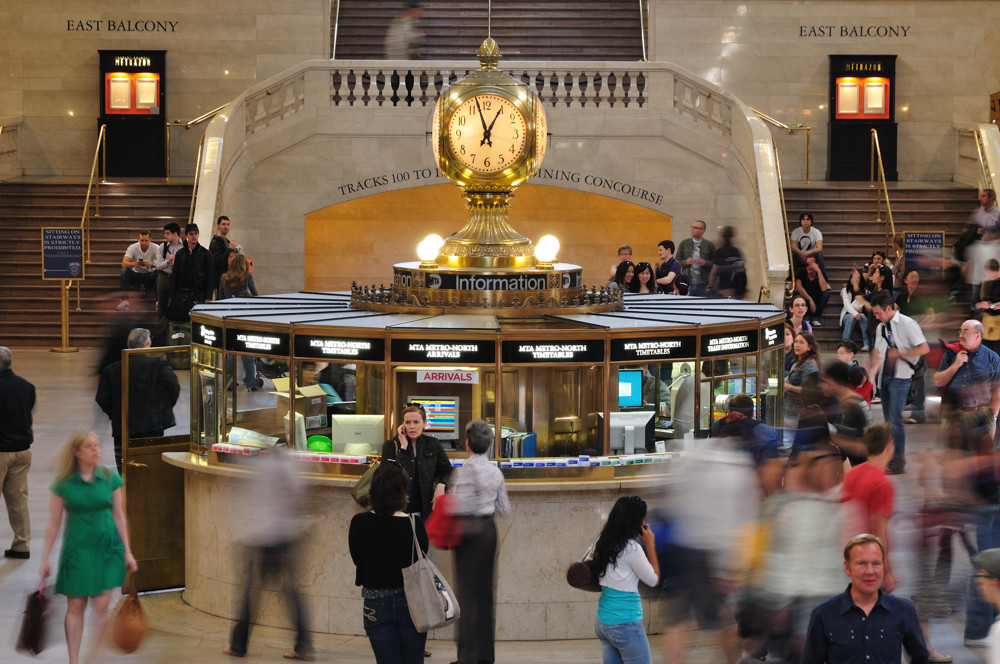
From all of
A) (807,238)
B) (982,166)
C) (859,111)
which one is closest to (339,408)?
(807,238)

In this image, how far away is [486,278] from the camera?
11.1 m

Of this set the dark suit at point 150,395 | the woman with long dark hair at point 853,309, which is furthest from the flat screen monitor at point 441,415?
the woman with long dark hair at point 853,309

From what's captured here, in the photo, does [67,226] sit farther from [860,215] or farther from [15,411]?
[15,411]

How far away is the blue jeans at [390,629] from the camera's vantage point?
7.79m

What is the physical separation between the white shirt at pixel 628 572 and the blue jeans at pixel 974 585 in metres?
2.67

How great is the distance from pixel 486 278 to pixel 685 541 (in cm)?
349

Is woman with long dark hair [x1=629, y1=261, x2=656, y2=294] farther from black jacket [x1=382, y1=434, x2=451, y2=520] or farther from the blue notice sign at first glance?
the blue notice sign

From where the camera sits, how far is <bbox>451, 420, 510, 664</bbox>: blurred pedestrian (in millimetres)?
8797

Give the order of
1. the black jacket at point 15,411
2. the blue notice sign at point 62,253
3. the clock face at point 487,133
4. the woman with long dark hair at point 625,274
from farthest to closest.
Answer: the blue notice sign at point 62,253 → the woman with long dark hair at point 625,274 → the black jacket at point 15,411 → the clock face at point 487,133

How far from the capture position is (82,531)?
8.85 metres

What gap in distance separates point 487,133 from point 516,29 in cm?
1863

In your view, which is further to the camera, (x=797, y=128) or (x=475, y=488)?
(x=797, y=128)

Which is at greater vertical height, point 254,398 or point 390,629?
point 254,398

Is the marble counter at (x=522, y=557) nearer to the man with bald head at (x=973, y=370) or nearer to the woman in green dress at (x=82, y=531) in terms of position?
the woman in green dress at (x=82, y=531)
